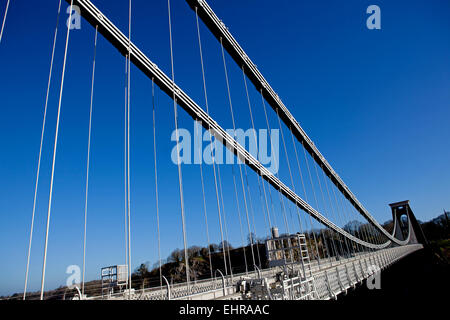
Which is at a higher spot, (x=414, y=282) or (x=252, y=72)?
(x=252, y=72)

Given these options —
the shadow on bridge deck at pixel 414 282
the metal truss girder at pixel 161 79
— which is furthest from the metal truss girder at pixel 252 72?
the shadow on bridge deck at pixel 414 282

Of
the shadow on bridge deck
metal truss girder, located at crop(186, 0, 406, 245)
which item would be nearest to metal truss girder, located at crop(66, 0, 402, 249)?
metal truss girder, located at crop(186, 0, 406, 245)

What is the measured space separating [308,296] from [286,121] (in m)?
13.5

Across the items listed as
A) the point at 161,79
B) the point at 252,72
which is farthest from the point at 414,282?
the point at 161,79

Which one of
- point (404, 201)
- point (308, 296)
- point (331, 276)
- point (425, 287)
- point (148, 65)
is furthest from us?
point (404, 201)

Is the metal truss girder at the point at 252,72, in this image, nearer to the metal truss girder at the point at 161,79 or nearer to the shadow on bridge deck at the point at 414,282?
the metal truss girder at the point at 161,79

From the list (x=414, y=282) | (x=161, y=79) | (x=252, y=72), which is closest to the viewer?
(x=161, y=79)

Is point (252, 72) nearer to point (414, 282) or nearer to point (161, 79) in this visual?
point (161, 79)

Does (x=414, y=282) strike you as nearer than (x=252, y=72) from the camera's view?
No

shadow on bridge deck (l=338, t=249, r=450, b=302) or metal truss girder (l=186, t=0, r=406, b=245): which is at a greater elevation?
metal truss girder (l=186, t=0, r=406, b=245)

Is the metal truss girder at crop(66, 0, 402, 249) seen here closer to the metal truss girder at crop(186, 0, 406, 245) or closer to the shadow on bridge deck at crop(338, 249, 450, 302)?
the metal truss girder at crop(186, 0, 406, 245)

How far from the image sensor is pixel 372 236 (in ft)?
166

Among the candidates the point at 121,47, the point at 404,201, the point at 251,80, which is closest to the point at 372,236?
the point at 404,201
